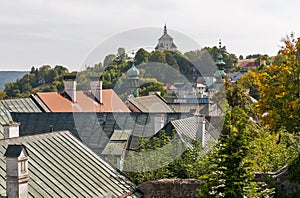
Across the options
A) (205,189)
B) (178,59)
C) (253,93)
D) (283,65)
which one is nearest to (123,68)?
(178,59)

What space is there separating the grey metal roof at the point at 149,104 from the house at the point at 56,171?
729 inches

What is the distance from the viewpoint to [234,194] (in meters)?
10.1

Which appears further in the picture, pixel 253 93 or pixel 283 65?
pixel 253 93

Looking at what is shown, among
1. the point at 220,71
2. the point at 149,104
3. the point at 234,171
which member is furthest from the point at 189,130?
the point at 220,71

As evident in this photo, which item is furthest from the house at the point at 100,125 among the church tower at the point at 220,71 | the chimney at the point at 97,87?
the church tower at the point at 220,71

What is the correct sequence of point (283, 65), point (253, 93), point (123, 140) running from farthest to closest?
point (253, 93), point (283, 65), point (123, 140)

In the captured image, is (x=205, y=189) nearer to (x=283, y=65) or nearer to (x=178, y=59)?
(x=178, y=59)

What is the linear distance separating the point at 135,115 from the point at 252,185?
32.7 ft

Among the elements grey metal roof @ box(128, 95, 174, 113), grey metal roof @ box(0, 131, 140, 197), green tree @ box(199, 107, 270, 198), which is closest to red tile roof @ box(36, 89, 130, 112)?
grey metal roof @ box(128, 95, 174, 113)

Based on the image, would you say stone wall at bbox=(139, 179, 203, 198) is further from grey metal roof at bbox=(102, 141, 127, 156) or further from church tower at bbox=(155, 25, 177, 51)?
church tower at bbox=(155, 25, 177, 51)

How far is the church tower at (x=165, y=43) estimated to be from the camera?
1712cm

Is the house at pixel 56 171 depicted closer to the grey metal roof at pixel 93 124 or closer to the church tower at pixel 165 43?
the grey metal roof at pixel 93 124

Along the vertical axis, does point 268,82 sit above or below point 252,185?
above

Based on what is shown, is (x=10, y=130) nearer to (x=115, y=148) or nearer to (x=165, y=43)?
(x=115, y=148)
